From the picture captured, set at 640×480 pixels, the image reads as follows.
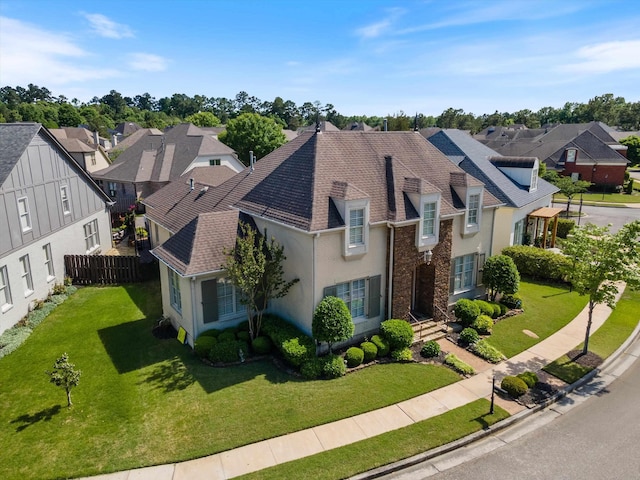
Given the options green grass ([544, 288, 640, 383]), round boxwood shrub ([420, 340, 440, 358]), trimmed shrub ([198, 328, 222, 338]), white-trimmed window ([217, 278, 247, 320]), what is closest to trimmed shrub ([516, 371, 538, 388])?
green grass ([544, 288, 640, 383])

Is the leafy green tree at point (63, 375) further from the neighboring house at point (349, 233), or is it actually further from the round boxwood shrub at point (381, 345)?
the round boxwood shrub at point (381, 345)

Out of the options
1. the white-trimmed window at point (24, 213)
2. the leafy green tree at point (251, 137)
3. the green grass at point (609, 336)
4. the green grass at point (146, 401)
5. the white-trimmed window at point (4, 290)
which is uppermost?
the leafy green tree at point (251, 137)

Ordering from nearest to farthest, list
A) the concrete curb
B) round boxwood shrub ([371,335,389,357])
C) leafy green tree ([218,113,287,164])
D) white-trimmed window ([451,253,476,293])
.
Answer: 1. the concrete curb
2. round boxwood shrub ([371,335,389,357])
3. white-trimmed window ([451,253,476,293])
4. leafy green tree ([218,113,287,164])

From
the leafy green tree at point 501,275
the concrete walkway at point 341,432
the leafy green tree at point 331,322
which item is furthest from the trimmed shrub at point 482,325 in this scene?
the leafy green tree at point 331,322

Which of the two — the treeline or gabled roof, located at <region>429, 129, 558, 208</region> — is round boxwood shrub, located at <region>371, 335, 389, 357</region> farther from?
the treeline

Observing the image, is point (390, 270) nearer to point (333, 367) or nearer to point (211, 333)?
point (333, 367)

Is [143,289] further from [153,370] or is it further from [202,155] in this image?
[202,155]

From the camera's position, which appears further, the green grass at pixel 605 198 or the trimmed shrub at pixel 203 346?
the green grass at pixel 605 198
